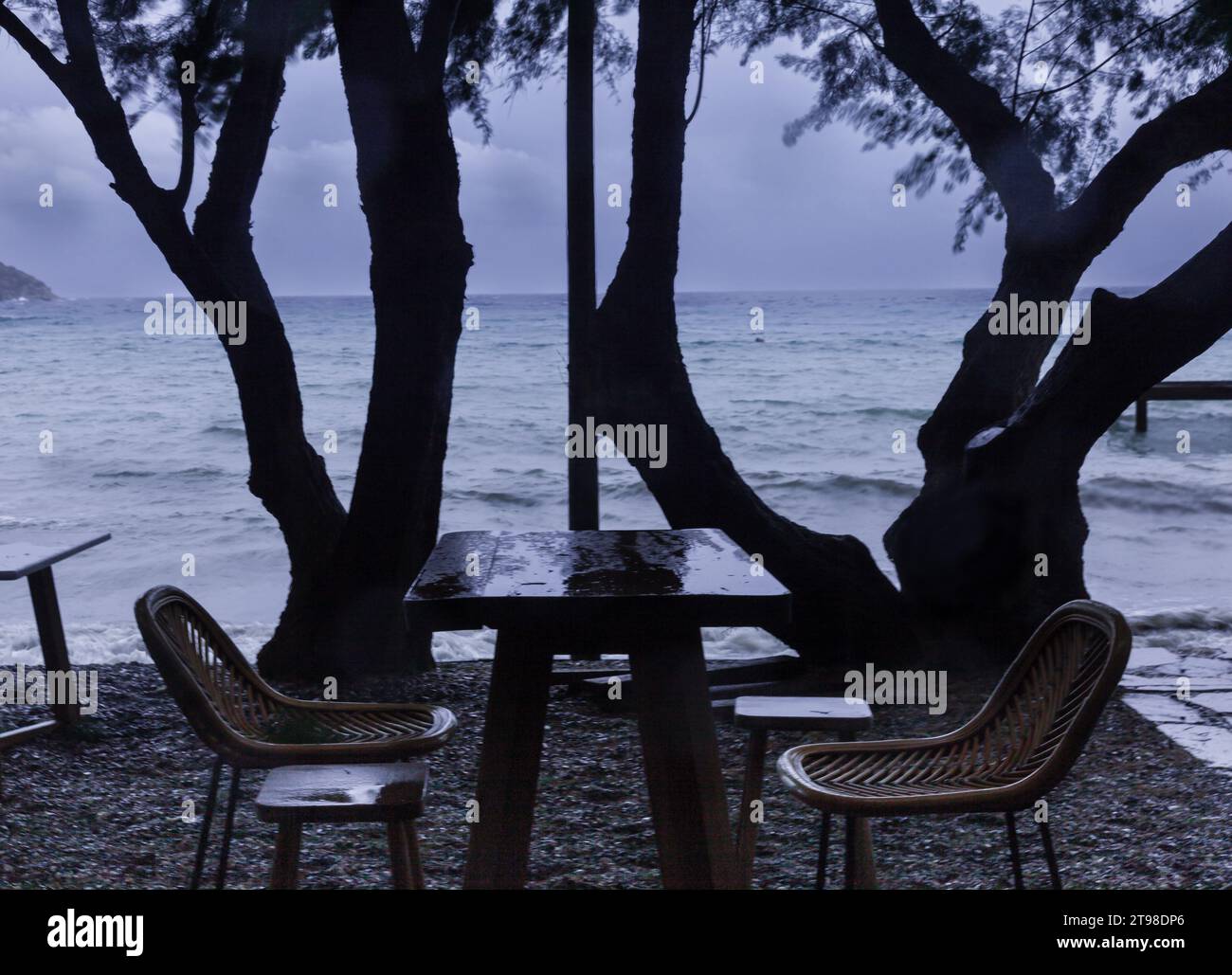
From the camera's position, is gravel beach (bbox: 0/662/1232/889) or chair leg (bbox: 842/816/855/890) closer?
chair leg (bbox: 842/816/855/890)

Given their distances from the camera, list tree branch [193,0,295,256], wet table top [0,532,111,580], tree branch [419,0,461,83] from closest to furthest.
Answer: wet table top [0,532,111,580]
tree branch [419,0,461,83]
tree branch [193,0,295,256]

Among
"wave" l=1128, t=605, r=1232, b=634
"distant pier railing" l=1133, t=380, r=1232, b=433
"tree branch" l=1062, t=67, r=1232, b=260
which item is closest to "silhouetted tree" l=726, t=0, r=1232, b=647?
"tree branch" l=1062, t=67, r=1232, b=260

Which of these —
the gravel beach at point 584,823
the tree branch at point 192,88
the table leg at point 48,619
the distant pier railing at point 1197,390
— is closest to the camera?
the gravel beach at point 584,823

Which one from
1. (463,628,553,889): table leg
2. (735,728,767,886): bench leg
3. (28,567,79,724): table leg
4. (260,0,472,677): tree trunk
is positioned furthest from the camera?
(260,0,472,677): tree trunk

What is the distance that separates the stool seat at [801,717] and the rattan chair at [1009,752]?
4.3 inches

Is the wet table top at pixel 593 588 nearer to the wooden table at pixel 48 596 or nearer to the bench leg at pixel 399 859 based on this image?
the bench leg at pixel 399 859

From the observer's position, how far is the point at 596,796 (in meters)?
3.52

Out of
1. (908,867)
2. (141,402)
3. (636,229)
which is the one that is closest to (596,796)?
(908,867)

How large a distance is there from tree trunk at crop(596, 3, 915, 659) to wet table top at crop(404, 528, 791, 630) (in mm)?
1817

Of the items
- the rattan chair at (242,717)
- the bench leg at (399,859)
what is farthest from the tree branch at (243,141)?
the bench leg at (399,859)

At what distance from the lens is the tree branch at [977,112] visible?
464cm

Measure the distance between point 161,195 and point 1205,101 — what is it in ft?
12.0

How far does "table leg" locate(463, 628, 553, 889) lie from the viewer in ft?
7.57

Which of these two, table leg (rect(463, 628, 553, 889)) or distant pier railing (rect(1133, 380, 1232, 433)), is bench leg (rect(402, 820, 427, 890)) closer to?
table leg (rect(463, 628, 553, 889))
